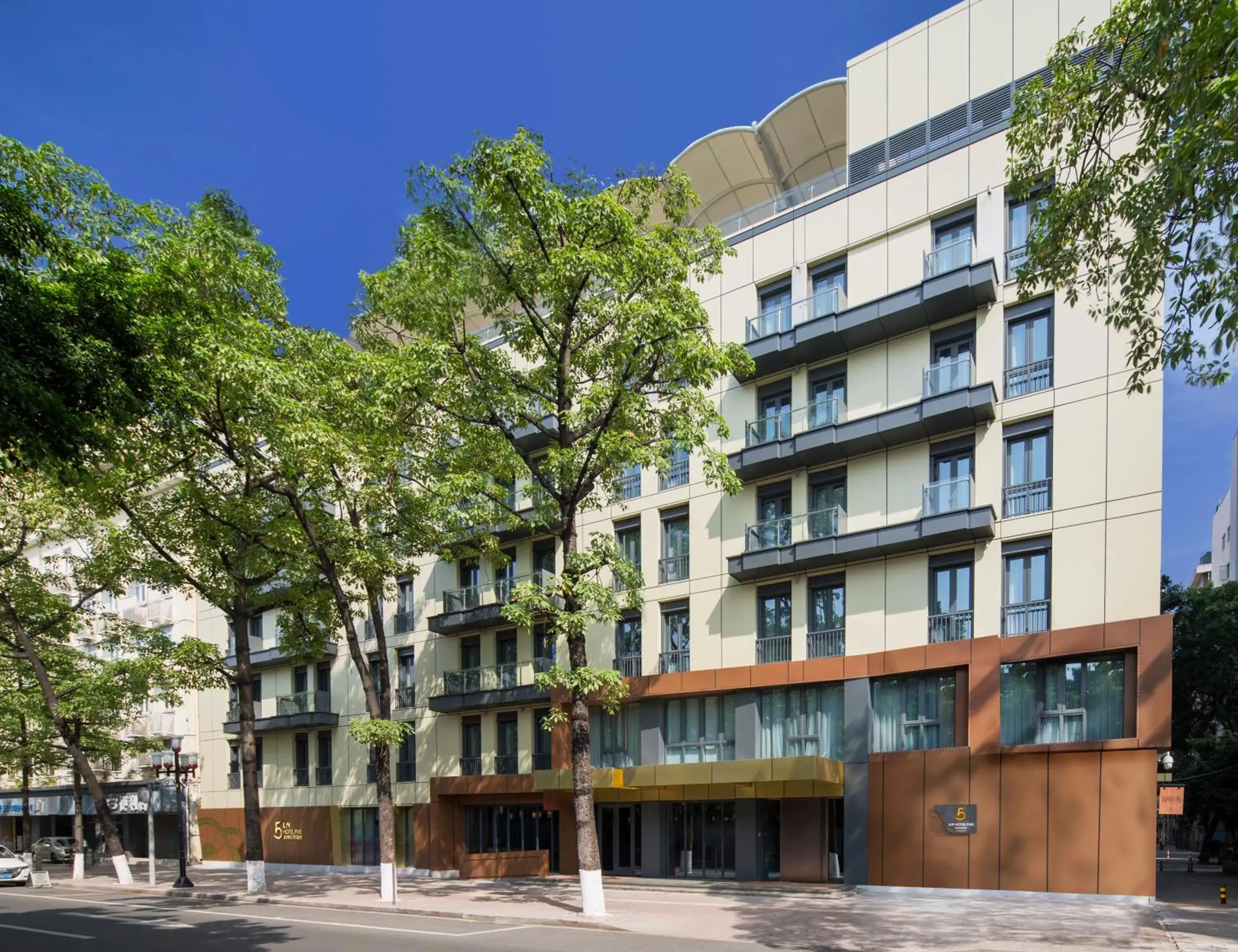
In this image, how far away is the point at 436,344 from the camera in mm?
18688

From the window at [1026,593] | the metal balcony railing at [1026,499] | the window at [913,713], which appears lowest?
A: the window at [913,713]

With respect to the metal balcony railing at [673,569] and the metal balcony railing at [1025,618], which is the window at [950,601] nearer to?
the metal balcony railing at [1025,618]

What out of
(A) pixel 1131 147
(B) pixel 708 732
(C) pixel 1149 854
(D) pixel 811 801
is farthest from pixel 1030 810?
(A) pixel 1131 147

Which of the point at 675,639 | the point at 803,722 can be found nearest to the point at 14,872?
the point at 675,639

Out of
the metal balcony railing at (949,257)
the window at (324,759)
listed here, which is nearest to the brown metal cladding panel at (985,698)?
the metal balcony railing at (949,257)

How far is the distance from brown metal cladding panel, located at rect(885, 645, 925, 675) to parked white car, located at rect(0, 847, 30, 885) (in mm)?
27277

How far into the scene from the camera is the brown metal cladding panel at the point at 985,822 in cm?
2117

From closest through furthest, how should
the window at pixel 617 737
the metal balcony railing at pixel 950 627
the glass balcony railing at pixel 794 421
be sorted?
the metal balcony railing at pixel 950 627, the glass balcony railing at pixel 794 421, the window at pixel 617 737

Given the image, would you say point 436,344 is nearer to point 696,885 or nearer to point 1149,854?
point 696,885

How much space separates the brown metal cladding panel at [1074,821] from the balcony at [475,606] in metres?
16.1

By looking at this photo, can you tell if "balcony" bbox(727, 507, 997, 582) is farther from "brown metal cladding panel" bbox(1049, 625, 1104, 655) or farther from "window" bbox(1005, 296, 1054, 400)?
"window" bbox(1005, 296, 1054, 400)

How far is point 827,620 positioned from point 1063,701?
5991mm

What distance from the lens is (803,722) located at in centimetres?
2503

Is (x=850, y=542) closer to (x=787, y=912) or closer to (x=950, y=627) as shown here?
(x=950, y=627)
